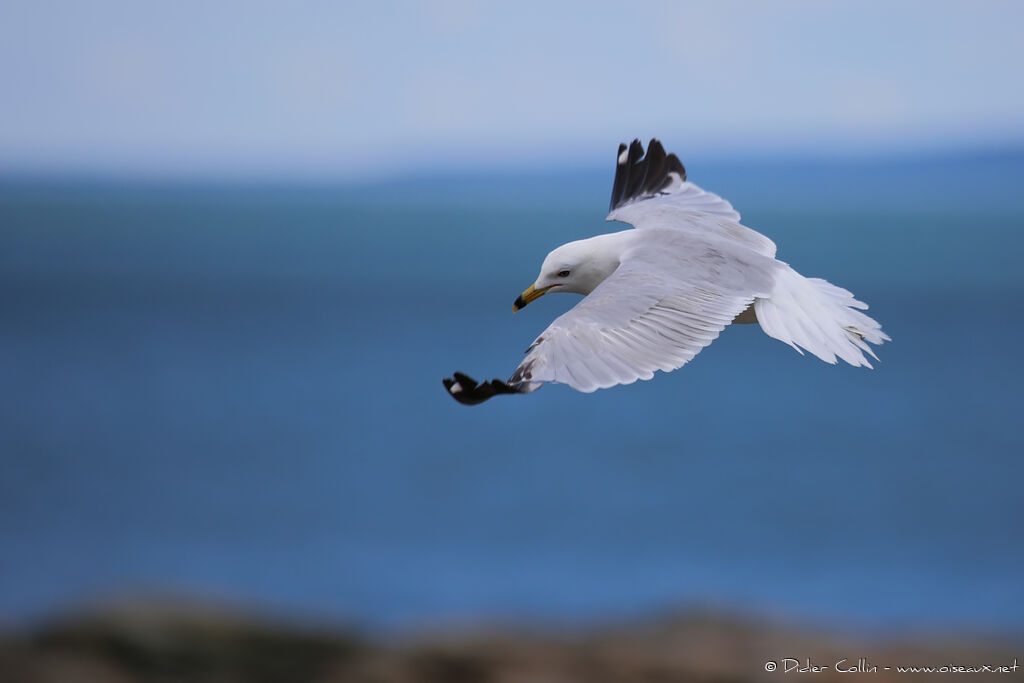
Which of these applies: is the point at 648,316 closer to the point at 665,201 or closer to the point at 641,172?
the point at 665,201

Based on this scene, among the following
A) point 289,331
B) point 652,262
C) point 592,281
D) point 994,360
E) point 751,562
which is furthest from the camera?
point 289,331

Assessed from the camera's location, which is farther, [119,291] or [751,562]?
[119,291]

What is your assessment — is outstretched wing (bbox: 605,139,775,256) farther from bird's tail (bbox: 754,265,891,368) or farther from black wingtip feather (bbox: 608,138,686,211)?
bird's tail (bbox: 754,265,891,368)

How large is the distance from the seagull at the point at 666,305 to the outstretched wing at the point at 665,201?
0.03 feet

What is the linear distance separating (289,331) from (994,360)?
15.2 m

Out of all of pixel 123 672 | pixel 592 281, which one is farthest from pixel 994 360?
pixel 592 281

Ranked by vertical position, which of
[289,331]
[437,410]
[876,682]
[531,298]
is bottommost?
[876,682]

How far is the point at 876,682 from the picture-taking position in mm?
6637

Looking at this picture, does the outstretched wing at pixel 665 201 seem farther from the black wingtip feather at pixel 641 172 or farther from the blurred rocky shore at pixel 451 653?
the blurred rocky shore at pixel 451 653

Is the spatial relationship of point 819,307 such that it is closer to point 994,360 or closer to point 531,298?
point 531,298

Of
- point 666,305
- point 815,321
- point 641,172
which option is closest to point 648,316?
point 666,305

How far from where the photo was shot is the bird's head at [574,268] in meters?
3.85

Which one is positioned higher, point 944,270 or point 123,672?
point 944,270

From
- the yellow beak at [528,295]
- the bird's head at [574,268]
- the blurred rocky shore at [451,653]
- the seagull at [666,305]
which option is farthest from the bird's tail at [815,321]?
the blurred rocky shore at [451,653]
